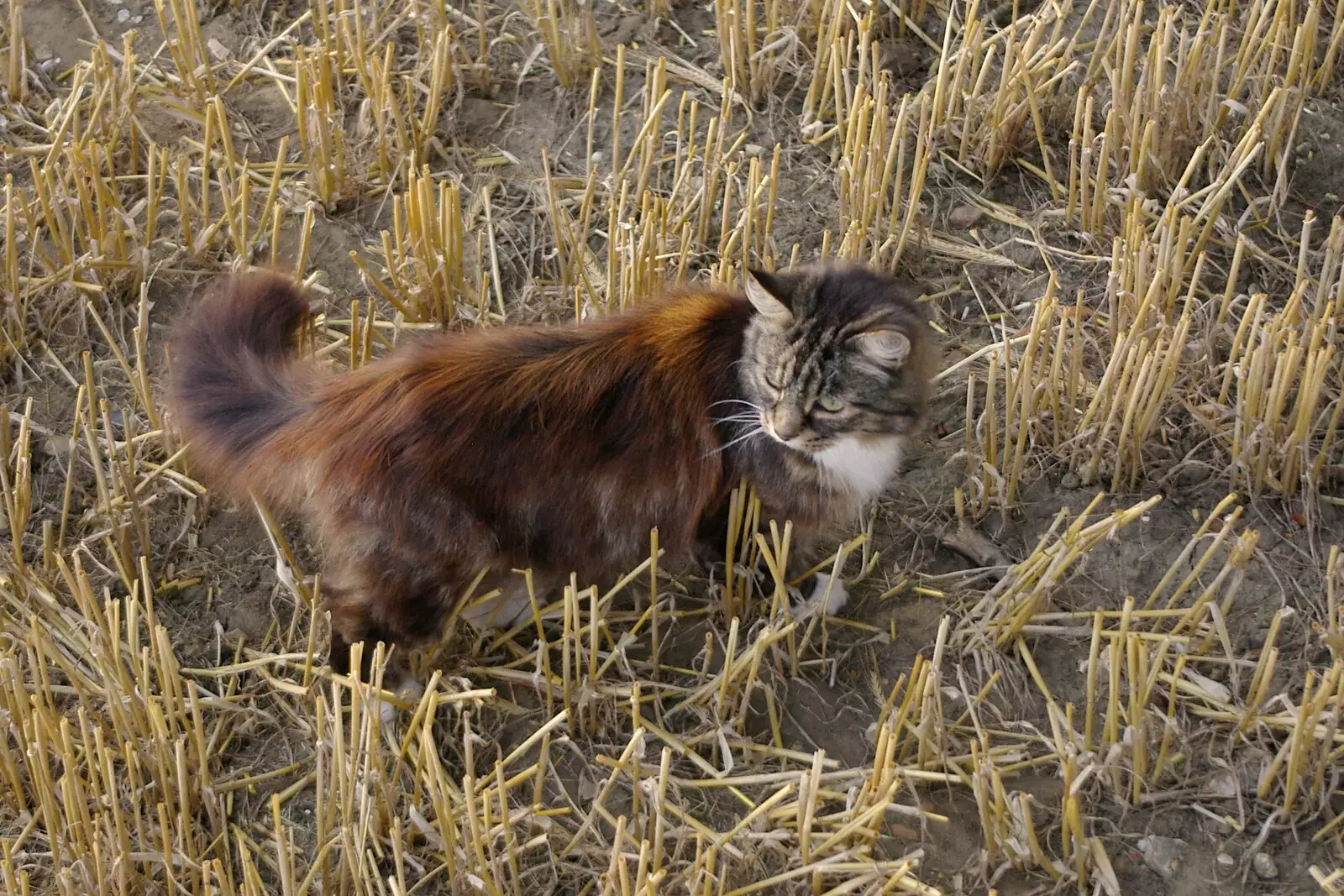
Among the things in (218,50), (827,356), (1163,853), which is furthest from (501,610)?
(218,50)

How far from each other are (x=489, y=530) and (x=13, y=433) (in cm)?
160

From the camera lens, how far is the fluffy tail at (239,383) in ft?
10.2

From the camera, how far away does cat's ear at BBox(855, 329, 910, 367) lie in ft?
9.93

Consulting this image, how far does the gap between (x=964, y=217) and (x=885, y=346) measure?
1.50m

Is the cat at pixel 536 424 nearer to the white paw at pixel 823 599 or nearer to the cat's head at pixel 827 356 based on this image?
the cat's head at pixel 827 356

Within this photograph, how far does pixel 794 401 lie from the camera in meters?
3.14

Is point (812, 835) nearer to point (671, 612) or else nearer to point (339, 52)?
point (671, 612)

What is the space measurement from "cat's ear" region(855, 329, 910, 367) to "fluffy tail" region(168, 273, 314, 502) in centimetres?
123

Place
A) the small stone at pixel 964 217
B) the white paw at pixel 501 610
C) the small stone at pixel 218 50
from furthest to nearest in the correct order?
the small stone at pixel 218 50 < the small stone at pixel 964 217 < the white paw at pixel 501 610

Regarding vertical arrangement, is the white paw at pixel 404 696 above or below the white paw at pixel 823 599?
below

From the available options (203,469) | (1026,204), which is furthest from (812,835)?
(1026,204)

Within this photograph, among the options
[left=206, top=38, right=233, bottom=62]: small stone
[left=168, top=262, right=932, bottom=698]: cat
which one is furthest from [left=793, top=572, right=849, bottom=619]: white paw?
[left=206, top=38, right=233, bottom=62]: small stone

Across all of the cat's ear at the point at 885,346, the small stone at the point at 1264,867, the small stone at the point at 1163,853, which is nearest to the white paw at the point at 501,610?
the cat's ear at the point at 885,346

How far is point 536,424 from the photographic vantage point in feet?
10.0
